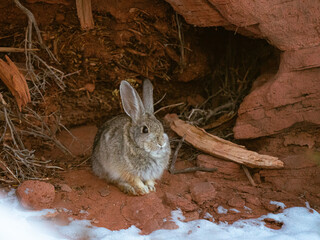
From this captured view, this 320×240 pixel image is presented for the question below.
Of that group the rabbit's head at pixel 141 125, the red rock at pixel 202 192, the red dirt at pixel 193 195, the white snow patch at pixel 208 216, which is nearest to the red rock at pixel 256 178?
the red dirt at pixel 193 195

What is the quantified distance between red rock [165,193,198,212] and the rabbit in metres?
0.29

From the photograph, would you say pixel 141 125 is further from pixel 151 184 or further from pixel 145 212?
pixel 145 212

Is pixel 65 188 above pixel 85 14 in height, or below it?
below

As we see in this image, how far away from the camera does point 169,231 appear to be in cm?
339

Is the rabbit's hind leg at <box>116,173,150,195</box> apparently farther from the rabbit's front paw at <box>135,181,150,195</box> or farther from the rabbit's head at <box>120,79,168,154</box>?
the rabbit's head at <box>120,79,168,154</box>

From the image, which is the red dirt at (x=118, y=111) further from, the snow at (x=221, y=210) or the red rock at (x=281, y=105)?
the red rock at (x=281, y=105)

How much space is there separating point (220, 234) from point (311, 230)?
880 mm

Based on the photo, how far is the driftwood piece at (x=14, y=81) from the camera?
4199mm

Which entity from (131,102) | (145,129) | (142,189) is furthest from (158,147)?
(131,102)

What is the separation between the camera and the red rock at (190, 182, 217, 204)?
13.0 ft

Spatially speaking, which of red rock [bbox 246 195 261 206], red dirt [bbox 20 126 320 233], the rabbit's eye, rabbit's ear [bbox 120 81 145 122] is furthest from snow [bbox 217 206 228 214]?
rabbit's ear [bbox 120 81 145 122]

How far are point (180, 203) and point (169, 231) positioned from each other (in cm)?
51

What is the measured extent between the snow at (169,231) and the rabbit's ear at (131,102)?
1.29 metres

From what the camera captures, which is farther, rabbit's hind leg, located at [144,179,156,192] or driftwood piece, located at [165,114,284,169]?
driftwood piece, located at [165,114,284,169]
